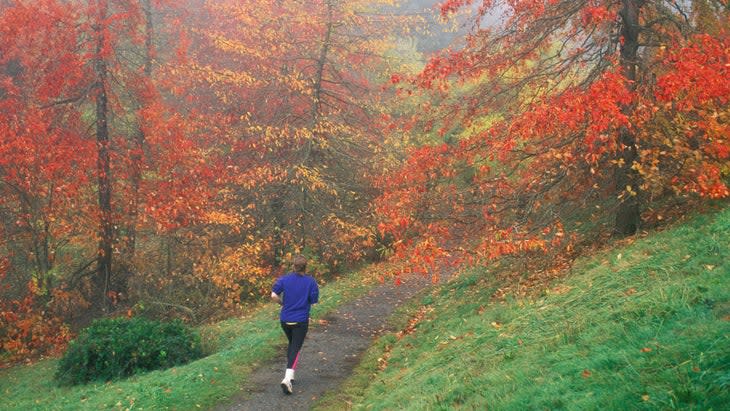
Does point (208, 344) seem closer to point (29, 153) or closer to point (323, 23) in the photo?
point (29, 153)

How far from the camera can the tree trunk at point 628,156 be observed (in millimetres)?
10219

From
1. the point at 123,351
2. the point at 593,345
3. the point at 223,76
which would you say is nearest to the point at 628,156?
the point at 593,345

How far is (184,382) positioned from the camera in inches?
354

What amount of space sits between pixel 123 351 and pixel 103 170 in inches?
320

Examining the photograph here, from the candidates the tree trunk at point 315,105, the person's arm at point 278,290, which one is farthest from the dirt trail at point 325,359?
the tree trunk at point 315,105

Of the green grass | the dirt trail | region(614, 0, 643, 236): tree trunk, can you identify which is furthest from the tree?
the green grass

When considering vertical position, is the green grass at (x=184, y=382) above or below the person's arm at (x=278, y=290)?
below

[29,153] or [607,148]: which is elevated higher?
[607,148]

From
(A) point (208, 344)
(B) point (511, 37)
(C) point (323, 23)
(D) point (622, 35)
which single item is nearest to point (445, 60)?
(B) point (511, 37)

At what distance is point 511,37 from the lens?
12086 mm

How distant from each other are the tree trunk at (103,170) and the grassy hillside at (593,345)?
36.0 feet

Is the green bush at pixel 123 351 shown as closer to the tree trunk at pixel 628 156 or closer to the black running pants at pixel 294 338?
the black running pants at pixel 294 338

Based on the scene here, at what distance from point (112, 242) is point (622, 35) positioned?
51.0ft

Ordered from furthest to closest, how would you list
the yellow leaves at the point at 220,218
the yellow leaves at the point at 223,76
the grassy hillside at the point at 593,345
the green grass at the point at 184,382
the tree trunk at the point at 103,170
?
1. the yellow leaves at the point at 223,76
2. the yellow leaves at the point at 220,218
3. the tree trunk at the point at 103,170
4. the green grass at the point at 184,382
5. the grassy hillside at the point at 593,345
